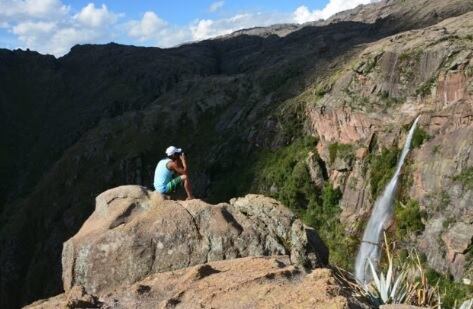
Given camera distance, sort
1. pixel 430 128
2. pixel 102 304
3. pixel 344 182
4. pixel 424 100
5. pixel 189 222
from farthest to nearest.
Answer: pixel 344 182 < pixel 424 100 < pixel 430 128 < pixel 189 222 < pixel 102 304

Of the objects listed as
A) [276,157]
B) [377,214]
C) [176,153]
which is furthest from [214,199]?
[176,153]

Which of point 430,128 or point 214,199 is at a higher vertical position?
point 430,128

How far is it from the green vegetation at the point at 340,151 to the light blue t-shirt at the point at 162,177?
63600mm

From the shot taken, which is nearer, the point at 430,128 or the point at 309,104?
the point at 430,128

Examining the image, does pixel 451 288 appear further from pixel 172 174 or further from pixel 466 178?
pixel 172 174

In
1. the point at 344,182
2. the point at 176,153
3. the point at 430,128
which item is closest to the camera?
the point at 176,153

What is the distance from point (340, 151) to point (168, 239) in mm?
70126

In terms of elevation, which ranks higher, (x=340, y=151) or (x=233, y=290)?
(x=233, y=290)

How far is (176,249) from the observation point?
16969mm

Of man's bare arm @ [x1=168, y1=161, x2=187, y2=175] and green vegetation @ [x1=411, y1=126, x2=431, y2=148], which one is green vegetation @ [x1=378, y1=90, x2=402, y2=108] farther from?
man's bare arm @ [x1=168, y1=161, x2=187, y2=175]

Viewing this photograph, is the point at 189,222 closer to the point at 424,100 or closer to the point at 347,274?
the point at 347,274

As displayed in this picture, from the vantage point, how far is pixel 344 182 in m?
83.2

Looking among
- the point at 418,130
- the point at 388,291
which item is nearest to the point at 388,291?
the point at 388,291

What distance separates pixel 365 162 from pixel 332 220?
9.15m
